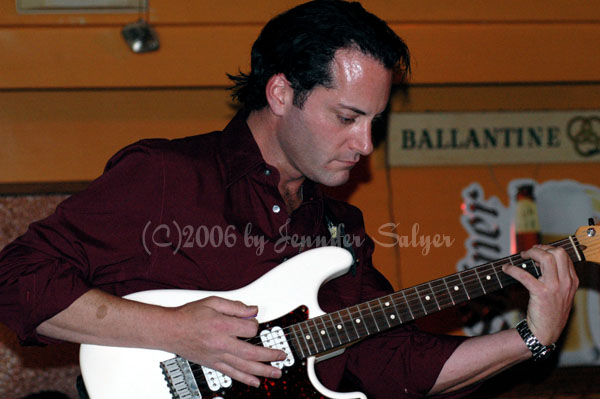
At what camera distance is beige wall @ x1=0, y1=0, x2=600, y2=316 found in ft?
8.36

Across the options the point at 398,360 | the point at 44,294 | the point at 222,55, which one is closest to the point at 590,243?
the point at 398,360

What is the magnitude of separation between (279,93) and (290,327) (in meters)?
0.62

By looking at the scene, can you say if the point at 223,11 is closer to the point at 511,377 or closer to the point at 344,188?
the point at 344,188

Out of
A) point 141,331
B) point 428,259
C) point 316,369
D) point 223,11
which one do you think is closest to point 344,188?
point 428,259

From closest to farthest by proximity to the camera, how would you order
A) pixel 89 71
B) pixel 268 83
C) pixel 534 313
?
pixel 534 313
pixel 268 83
pixel 89 71

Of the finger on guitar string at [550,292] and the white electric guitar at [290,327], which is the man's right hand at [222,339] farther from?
the finger on guitar string at [550,292]

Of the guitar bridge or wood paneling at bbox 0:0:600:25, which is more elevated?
wood paneling at bbox 0:0:600:25

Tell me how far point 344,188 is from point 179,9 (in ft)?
3.22

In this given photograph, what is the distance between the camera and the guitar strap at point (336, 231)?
186 cm

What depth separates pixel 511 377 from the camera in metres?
2.83

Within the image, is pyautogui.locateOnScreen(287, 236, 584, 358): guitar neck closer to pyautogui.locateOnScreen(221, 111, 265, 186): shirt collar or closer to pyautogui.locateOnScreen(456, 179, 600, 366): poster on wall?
pyautogui.locateOnScreen(221, 111, 265, 186): shirt collar

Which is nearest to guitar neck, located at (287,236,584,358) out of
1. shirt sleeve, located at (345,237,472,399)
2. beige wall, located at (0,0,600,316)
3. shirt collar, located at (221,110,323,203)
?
shirt sleeve, located at (345,237,472,399)

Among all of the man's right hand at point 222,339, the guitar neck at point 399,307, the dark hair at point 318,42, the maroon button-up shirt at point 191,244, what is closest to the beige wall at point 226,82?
the dark hair at point 318,42

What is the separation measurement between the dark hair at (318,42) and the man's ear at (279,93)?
17mm
